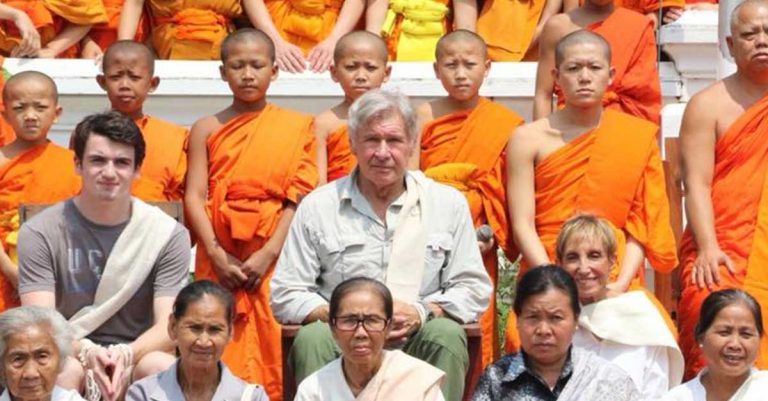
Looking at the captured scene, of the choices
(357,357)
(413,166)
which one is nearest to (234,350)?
(413,166)

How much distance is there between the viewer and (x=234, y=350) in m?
10.1

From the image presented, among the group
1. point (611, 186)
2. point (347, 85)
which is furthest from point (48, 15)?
point (611, 186)

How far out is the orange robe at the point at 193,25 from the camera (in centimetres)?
1176

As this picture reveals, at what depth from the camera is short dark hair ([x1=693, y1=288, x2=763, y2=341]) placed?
855cm

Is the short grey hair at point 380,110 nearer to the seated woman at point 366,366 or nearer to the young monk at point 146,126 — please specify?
the seated woman at point 366,366

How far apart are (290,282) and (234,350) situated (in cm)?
138

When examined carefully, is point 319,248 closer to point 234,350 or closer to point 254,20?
point 234,350

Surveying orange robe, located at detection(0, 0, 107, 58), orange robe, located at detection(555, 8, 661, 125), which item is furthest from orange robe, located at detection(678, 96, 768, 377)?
orange robe, located at detection(0, 0, 107, 58)

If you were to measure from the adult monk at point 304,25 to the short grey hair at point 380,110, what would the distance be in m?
2.37

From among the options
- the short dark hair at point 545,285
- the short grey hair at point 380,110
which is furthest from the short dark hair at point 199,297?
the short dark hair at point 545,285

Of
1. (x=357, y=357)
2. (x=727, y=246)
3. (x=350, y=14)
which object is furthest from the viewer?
(x=350, y=14)

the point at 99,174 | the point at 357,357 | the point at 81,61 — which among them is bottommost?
the point at 357,357

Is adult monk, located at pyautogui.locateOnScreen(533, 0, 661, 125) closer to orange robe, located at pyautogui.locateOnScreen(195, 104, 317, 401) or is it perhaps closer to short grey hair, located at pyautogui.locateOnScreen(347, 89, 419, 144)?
orange robe, located at pyautogui.locateOnScreen(195, 104, 317, 401)

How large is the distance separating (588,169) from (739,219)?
68cm
